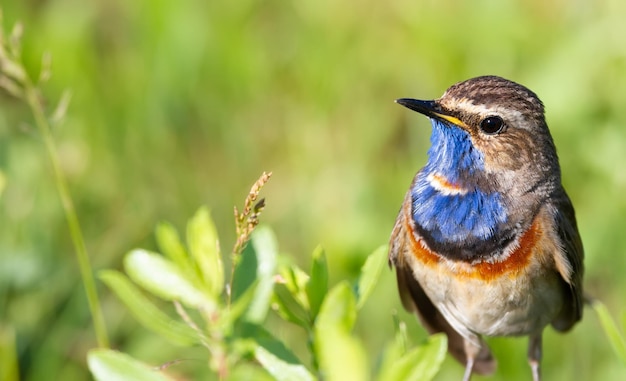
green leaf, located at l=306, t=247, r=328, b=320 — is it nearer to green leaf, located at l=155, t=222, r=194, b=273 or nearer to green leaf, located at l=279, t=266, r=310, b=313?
green leaf, located at l=279, t=266, r=310, b=313

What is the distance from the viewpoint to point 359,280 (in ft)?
6.65

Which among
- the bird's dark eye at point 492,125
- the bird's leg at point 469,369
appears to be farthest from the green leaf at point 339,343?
the bird's leg at point 469,369

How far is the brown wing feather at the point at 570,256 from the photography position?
3309 millimetres

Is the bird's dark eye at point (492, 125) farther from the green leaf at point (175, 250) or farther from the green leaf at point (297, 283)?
the green leaf at point (175, 250)

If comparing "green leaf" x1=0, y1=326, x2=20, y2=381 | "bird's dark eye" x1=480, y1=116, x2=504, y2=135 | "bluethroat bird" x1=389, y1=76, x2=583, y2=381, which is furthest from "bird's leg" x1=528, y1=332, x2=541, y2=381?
"green leaf" x1=0, y1=326, x2=20, y2=381

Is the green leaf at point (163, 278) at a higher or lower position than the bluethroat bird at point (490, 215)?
lower

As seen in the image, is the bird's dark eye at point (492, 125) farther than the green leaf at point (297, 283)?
Yes

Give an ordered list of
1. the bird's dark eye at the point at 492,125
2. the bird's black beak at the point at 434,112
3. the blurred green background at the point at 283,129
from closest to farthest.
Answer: the bird's black beak at the point at 434,112, the bird's dark eye at the point at 492,125, the blurred green background at the point at 283,129

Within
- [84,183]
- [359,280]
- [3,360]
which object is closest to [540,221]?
[359,280]

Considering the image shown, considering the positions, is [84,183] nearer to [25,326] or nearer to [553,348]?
[25,326]

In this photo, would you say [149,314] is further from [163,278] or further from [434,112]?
[434,112]

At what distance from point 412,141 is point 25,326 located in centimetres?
224

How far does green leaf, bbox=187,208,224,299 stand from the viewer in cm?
185

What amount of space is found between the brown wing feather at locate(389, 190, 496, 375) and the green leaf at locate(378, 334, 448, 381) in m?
1.59
